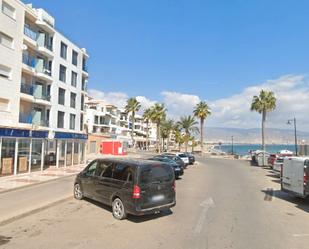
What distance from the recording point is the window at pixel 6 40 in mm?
23622

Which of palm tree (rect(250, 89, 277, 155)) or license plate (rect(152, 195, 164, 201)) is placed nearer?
license plate (rect(152, 195, 164, 201))

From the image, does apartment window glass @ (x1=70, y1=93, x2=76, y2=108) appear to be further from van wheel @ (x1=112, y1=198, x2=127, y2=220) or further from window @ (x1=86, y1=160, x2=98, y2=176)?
van wheel @ (x1=112, y1=198, x2=127, y2=220)

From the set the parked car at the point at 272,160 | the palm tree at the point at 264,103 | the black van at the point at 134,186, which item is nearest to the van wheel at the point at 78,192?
the black van at the point at 134,186

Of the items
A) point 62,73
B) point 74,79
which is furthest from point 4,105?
point 74,79

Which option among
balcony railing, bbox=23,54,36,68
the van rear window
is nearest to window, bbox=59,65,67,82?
balcony railing, bbox=23,54,36,68

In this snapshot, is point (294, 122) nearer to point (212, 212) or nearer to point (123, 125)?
point (212, 212)

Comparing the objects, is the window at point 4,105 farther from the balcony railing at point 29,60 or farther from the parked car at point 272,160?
the parked car at point 272,160

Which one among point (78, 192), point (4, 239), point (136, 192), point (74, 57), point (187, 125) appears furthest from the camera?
point (187, 125)

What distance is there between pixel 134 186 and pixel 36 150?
16776 mm

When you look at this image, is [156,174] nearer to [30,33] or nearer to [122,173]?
[122,173]

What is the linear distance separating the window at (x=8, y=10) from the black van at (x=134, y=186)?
62.8ft

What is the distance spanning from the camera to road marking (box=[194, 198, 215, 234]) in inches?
342

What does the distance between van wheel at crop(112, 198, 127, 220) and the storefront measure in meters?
12.2

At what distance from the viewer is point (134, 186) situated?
9.30m
